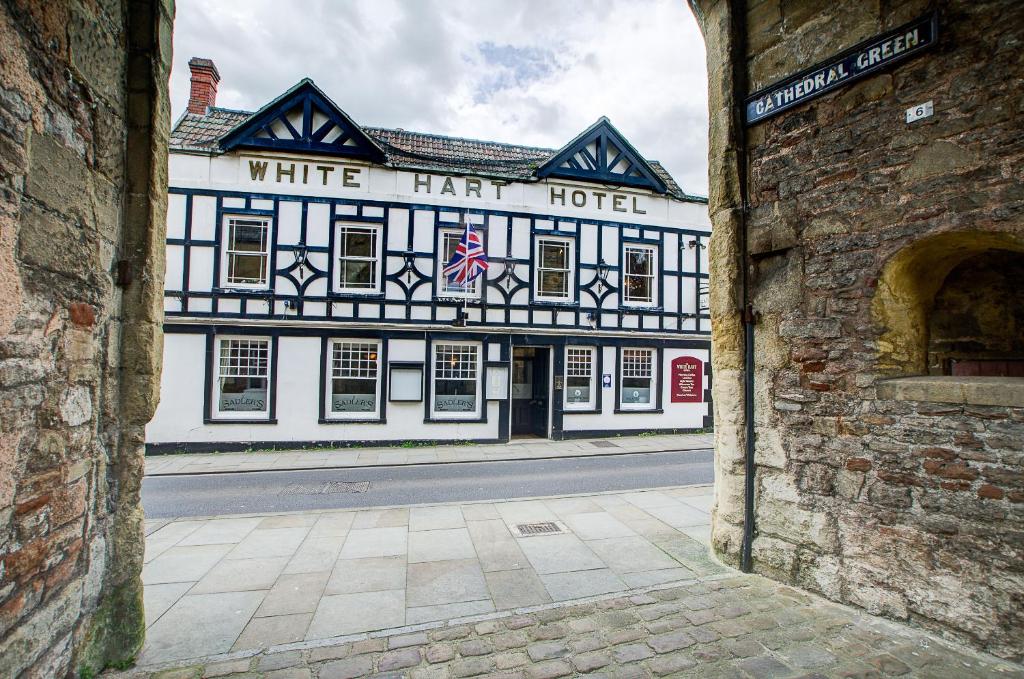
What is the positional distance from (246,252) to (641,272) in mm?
10901

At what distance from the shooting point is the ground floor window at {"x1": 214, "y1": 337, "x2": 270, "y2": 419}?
11797 mm

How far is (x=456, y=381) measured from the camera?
42.6ft

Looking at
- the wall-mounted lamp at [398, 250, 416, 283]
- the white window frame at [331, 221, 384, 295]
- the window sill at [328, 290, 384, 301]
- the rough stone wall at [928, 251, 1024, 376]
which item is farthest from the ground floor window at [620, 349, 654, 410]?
the rough stone wall at [928, 251, 1024, 376]

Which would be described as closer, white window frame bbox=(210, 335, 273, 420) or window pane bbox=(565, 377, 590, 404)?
white window frame bbox=(210, 335, 273, 420)

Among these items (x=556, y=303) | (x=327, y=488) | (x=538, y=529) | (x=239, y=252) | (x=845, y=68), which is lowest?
(x=327, y=488)

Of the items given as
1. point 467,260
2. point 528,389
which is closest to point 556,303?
point 528,389

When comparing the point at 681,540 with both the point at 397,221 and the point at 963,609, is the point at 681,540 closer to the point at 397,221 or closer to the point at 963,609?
the point at 963,609

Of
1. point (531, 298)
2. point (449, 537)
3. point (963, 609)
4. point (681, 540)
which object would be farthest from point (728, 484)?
point (531, 298)

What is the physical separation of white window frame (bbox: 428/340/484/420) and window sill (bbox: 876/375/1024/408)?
32.8ft

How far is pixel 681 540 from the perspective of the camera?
5.52 metres

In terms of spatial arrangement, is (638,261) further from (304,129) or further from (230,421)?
(230,421)

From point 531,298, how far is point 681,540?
8678 millimetres

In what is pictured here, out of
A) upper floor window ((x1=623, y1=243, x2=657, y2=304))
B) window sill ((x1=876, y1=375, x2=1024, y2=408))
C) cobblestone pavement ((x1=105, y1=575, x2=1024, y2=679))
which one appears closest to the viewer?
cobblestone pavement ((x1=105, y1=575, x2=1024, y2=679))

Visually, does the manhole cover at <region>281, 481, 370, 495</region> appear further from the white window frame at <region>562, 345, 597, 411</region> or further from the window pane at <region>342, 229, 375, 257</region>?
the white window frame at <region>562, 345, 597, 411</region>
